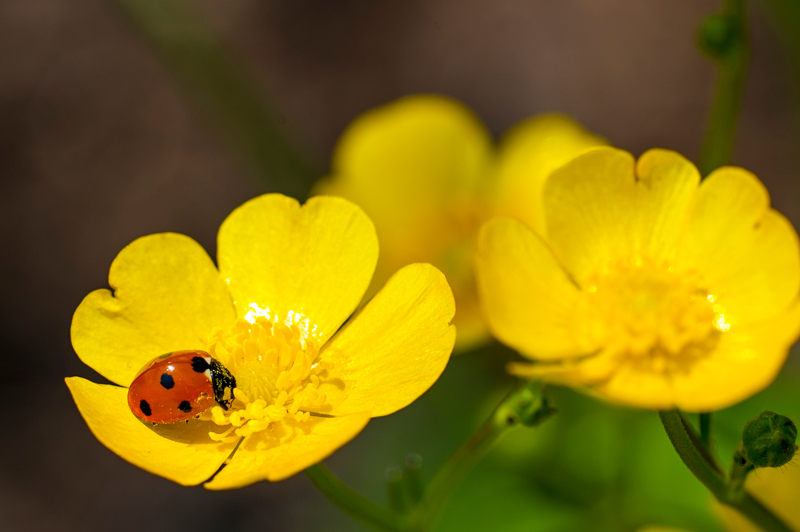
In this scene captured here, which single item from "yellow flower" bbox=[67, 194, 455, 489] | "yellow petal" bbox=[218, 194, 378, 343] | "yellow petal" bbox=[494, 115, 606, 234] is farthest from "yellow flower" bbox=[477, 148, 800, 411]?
"yellow petal" bbox=[494, 115, 606, 234]

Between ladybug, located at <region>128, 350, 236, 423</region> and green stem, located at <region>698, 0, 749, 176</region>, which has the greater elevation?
green stem, located at <region>698, 0, 749, 176</region>

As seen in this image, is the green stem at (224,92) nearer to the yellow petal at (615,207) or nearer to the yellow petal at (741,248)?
the yellow petal at (615,207)

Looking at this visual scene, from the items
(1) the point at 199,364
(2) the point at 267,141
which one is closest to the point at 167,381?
(1) the point at 199,364

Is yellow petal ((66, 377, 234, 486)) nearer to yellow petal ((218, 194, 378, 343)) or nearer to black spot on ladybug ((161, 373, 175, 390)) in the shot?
black spot on ladybug ((161, 373, 175, 390))

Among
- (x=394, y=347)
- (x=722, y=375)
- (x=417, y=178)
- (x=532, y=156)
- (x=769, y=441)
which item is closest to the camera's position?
(x=769, y=441)

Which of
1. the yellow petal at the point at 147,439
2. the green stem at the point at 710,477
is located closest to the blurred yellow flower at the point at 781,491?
the green stem at the point at 710,477

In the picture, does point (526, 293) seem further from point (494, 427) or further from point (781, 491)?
point (781, 491)
